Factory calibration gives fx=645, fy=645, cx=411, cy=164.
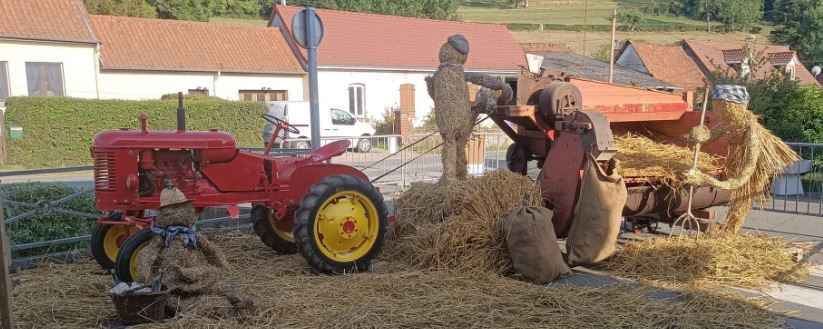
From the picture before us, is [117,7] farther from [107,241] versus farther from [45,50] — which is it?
[107,241]

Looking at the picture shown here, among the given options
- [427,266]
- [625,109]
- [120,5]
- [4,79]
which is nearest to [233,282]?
[427,266]

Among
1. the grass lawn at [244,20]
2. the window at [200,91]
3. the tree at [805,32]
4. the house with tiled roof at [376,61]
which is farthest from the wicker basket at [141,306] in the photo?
the tree at [805,32]

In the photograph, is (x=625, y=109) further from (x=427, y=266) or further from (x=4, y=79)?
(x=4, y=79)

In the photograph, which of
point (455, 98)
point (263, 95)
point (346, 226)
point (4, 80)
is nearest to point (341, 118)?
point (263, 95)

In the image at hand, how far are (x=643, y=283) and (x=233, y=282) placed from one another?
10.8ft

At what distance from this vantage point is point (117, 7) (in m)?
31.8

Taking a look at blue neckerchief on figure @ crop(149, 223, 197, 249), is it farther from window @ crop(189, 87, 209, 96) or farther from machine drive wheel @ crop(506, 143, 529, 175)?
window @ crop(189, 87, 209, 96)

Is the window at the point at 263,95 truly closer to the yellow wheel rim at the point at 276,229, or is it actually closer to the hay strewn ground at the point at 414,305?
the yellow wheel rim at the point at 276,229

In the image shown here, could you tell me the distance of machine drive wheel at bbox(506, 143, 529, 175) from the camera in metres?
6.99

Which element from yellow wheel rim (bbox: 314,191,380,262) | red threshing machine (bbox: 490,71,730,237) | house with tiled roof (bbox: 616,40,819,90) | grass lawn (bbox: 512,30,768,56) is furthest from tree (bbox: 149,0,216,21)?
yellow wheel rim (bbox: 314,191,380,262)

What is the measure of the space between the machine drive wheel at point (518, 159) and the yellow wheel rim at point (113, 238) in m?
3.88

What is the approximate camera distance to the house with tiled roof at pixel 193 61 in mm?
22375

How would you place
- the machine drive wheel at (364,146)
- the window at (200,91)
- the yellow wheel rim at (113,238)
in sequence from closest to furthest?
the yellow wheel rim at (113,238)
the machine drive wheel at (364,146)
the window at (200,91)

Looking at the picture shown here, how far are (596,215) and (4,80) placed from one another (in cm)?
2145
